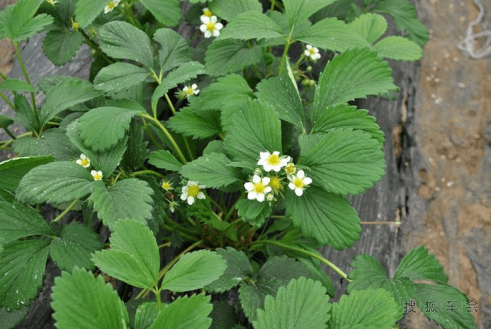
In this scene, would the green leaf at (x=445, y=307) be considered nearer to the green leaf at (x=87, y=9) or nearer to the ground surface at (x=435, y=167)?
the ground surface at (x=435, y=167)

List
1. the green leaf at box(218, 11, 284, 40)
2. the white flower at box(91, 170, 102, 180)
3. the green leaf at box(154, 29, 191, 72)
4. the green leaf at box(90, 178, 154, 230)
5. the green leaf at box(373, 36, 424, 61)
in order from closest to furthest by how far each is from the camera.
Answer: the green leaf at box(90, 178, 154, 230) < the white flower at box(91, 170, 102, 180) < the green leaf at box(218, 11, 284, 40) < the green leaf at box(154, 29, 191, 72) < the green leaf at box(373, 36, 424, 61)

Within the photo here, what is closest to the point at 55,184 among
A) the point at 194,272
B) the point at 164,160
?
the point at 164,160

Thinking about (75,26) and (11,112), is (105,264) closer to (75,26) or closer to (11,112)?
(75,26)

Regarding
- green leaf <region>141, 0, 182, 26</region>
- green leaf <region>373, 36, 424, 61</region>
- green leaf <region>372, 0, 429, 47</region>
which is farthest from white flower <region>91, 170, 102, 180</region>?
green leaf <region>372, 0, 429, 47</region>

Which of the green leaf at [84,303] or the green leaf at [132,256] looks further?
the green leaf at [132,256]

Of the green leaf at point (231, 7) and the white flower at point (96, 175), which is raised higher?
the green leaf at point (231, 7)

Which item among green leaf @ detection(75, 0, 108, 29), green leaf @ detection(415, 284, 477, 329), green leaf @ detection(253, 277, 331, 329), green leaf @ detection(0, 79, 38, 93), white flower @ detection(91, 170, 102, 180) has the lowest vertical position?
green leaf @ detection(415, 284, 477, 329)

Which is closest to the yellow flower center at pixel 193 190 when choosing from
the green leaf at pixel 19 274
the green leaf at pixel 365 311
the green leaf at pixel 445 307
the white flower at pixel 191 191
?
the white flower at pixel 191 191

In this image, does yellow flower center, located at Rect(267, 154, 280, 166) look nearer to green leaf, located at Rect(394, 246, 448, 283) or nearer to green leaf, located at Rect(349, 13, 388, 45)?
green leaf, located at Rect(394, 246, 448, 283)
